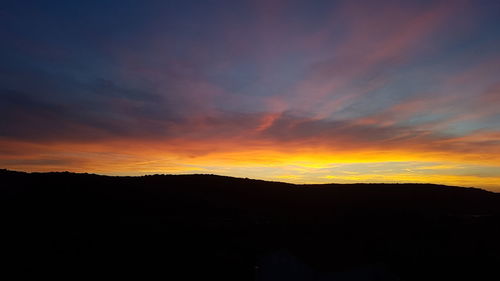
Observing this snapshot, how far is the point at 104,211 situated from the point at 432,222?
32.4m

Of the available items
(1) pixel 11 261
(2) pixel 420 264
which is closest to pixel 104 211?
(1) pixel 11 261

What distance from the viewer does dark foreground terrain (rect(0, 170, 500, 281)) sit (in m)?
17.5

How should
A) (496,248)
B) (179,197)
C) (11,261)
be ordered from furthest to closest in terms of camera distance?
(179,197) → (496,248) → (11,261)

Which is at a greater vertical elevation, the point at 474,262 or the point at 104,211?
the point at 104,211

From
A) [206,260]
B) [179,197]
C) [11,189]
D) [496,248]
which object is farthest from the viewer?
[179,197]

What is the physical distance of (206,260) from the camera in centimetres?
2006

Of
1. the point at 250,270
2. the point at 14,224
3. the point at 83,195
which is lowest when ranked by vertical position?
the point at 250,270

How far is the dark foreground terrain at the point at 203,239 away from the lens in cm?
1752

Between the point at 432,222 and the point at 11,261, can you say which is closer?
the point at 11,261

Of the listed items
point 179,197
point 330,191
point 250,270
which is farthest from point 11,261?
point 330,191

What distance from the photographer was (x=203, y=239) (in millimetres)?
24484

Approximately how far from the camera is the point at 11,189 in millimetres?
36969

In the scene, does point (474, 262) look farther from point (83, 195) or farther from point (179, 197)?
point (83, 195)

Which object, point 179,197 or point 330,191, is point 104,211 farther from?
point 330,191
